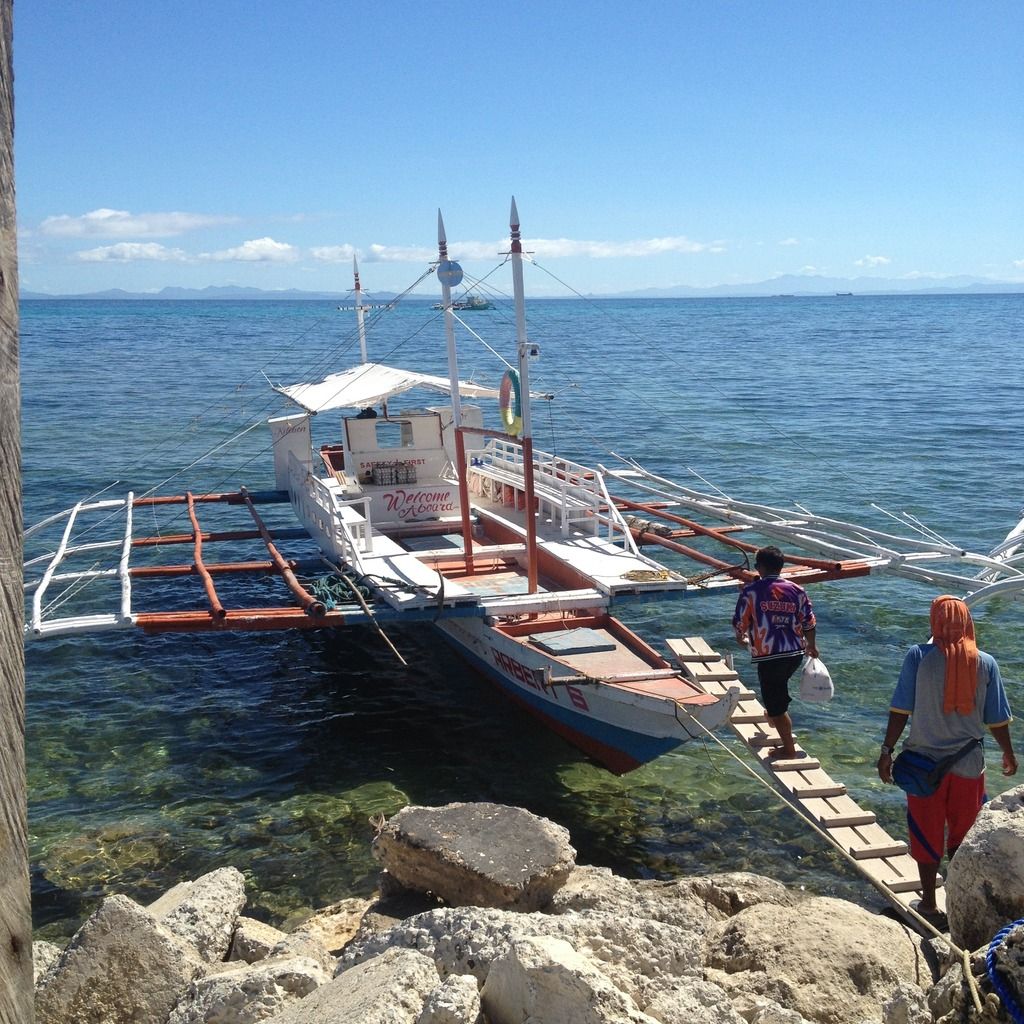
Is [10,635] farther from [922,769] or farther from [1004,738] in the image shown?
[1004,738]

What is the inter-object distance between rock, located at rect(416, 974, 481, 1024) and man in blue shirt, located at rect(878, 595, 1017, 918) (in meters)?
3.41

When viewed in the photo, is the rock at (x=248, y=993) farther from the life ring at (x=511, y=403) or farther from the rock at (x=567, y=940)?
the life ring at (x=511, y=403)

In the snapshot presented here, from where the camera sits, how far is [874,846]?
755cm

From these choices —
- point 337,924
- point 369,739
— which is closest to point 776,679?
point 337,924

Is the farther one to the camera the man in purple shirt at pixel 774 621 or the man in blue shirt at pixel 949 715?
the man in purple shirt at pixel 774 621

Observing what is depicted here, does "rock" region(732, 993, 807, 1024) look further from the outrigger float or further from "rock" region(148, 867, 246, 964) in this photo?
"rock" region(148, 867, 246, 964)

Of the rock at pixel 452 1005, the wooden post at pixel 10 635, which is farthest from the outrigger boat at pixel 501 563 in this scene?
the wooden post at pixel 10 635

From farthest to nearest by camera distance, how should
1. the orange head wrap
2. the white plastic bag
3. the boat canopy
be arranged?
the boat canopy → the white plastic bag → the orange head wrap

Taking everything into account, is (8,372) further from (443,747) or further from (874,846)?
(443,747)

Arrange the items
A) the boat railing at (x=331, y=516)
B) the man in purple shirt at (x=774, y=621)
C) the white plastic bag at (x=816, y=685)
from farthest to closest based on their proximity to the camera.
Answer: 1. the boat railing at (x=331, y=516)
2. the man in purple shirt at (x=774, y=621)
3. the white plastic bag at (x=816, y=685)

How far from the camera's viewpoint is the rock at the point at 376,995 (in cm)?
417

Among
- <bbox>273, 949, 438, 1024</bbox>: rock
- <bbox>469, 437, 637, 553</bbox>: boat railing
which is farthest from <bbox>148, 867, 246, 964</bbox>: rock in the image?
<bbox>469, 437, 637, 553</bbox>: boat railing

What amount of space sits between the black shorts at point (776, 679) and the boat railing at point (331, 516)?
5579mm

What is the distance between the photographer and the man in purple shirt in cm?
828
